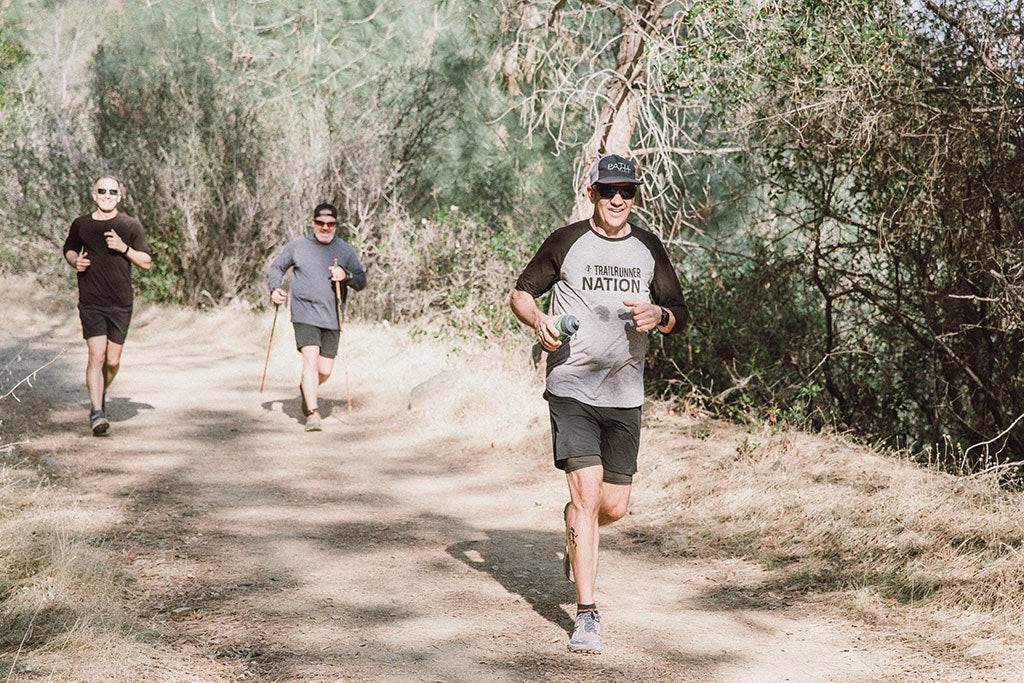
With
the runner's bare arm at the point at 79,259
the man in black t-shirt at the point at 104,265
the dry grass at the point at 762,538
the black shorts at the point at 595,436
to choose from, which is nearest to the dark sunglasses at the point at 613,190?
the black shorts at the point at 595,436

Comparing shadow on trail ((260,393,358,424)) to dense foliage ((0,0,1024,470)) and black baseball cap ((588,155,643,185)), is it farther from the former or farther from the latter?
black baseball cap ((588,155,643,185))

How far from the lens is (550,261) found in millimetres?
4840

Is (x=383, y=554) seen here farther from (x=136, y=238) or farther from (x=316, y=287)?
(x=136, y=238)

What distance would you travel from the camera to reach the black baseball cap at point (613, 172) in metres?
4.68

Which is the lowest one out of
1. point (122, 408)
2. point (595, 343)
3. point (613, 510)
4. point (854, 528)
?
point (122, 408)

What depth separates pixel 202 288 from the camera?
19.5 m

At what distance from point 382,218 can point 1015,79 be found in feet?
39.9

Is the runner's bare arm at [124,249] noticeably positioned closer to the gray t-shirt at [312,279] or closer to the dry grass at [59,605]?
the gray t-shirt at [312,279]

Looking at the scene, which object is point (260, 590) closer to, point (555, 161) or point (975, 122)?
point (975, 122)

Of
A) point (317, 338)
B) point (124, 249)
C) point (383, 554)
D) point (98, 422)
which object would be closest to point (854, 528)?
point (383, 554)

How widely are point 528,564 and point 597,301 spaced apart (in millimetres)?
2221

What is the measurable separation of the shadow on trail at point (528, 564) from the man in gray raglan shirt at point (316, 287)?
3.47 metres

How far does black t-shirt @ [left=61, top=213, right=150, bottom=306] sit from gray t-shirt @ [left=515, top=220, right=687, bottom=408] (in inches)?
204

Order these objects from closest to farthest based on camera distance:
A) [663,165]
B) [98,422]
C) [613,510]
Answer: [613,510]
[98,422]
[663,165]
